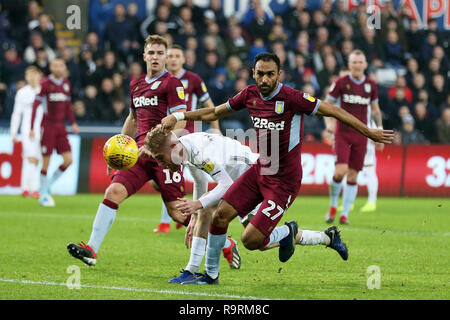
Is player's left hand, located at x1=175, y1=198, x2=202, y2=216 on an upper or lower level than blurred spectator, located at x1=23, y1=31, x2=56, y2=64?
lower

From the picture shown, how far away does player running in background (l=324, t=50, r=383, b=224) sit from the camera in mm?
12734

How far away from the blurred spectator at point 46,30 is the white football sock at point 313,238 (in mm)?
11552

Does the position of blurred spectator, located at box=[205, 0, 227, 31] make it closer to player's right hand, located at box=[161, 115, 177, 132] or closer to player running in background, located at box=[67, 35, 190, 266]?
player running in background, located at box=[67, 35, 190, 266]

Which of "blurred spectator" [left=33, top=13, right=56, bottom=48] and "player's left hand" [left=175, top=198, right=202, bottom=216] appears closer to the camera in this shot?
"player's left hand" [left=175, top=198, right=202, bottom=216]

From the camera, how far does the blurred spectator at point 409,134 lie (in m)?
18.9

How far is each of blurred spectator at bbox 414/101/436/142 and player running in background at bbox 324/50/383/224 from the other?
22.8 feet

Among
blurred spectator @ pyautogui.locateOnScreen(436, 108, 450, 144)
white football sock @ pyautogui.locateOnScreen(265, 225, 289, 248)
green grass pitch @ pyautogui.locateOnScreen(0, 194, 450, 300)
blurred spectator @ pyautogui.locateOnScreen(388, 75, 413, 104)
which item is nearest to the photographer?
green grass pitch @ pyautogui.locateOnScreen(0, 194, 450, 300)

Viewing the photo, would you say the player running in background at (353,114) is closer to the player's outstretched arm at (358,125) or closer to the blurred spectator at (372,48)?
the player's outstretched arm at (358,125)

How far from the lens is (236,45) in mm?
19406

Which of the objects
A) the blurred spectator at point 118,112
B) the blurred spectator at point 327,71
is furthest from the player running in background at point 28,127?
the blurred spectator at point 327,71

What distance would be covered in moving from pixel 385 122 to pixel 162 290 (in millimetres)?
13098

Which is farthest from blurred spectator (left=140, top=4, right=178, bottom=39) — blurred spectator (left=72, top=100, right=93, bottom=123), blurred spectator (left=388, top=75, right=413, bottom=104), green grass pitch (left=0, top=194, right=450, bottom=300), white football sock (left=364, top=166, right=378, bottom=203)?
white football sock (left=364, top=166, right=378, bottom=203)

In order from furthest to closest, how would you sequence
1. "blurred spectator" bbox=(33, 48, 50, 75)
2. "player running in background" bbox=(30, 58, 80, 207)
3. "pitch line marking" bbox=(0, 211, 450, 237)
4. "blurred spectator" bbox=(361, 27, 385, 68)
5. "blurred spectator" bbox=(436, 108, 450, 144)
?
"blurred spectator" bbox=(361, 27, 385, 68)
"blurred spectator" bbox=(436, 108, 450, 144)
"blurred spectator" bbox=(33, 48, 50, 75)
"player running in background" bbox=(30, 58, 80, 207)
"pitch line marking" bbox=(0, 211, 450, 237)
